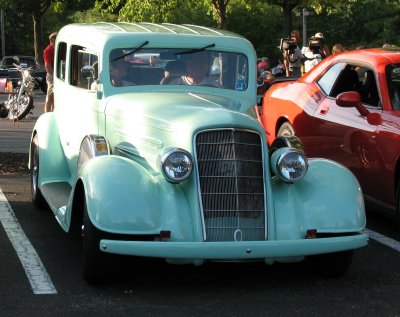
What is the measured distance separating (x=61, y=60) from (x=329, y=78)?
285 centimetres

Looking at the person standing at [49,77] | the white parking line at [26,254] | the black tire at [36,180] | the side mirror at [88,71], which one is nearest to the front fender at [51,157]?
the black tire at [36,180]

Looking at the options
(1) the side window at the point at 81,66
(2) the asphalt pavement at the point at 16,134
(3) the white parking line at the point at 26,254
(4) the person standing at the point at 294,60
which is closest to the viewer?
(3) the white parking line at the point at 26,254

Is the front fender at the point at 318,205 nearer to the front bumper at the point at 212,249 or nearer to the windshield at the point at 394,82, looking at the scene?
the front bumper at the point at 212,249

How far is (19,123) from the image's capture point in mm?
17547

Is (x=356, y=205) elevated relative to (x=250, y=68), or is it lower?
lower

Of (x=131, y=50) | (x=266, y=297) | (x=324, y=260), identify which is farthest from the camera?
(x=131, y=50)

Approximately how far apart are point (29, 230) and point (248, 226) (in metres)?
2.69

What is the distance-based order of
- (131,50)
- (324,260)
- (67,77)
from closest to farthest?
(324,260)
(131,50)
(67,77)

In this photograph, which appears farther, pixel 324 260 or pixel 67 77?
pixel 67 77

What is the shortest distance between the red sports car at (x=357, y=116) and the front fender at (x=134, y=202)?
2.58 meters

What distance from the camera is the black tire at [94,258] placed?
5.76 meters

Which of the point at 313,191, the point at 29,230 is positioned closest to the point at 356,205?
the point at 313,191

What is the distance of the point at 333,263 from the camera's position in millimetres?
6203

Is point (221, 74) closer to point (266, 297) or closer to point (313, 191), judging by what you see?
point (313, 191)
